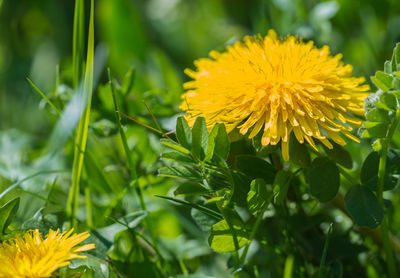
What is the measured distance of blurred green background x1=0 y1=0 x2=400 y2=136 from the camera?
4.73 feet

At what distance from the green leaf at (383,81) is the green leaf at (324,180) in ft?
0.49

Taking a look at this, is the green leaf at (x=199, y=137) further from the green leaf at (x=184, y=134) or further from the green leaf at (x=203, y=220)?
the green leaf at (x=203, y=220)

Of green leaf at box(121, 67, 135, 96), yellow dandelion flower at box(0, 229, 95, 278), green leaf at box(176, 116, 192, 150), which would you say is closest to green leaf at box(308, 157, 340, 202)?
green leaf at box(176, 116, 192, 150)

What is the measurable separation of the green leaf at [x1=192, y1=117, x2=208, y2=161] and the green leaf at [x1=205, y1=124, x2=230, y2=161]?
13 millimetres

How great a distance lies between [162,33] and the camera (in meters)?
2.40

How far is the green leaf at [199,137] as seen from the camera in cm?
71

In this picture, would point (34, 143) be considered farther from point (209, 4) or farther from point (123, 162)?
point (209, 4)

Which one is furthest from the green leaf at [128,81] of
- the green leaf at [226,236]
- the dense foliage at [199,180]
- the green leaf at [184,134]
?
the green leaf at [226,236]

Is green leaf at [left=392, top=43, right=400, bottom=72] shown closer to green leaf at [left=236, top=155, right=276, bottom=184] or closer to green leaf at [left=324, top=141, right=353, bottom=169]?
green leaf at [left=324, top=141, right=353, bottom=169]

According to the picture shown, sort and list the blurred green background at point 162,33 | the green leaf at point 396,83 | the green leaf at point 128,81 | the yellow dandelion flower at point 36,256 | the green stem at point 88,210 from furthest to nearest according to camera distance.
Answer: the blurred green background at point 162,33 → the green leaf at point 128,81 → the green stem at point 88,210 → the green leaf at point 396,83 → the yellow dandelion flower at point 36,256

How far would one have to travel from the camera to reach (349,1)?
1.63 meters

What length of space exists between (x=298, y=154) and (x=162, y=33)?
1.78 m

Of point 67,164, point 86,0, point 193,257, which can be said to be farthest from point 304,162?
point 86,0

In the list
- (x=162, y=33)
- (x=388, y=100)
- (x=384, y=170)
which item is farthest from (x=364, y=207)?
(x=162, y=33)
